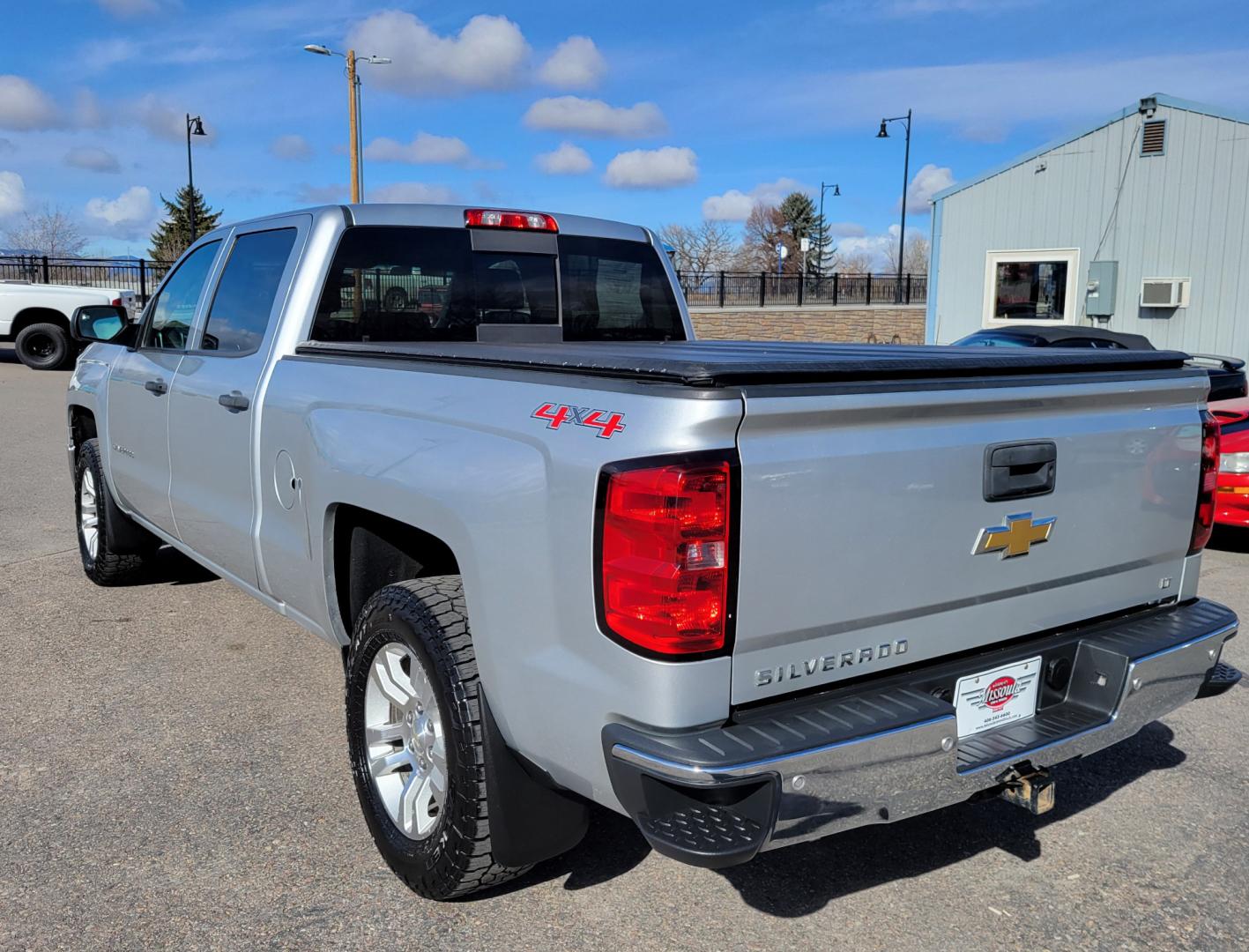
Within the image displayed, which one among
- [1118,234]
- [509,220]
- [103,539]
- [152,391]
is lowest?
[103,539]

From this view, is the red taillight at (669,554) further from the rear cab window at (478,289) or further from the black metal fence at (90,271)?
the black metal fence at (90,271)

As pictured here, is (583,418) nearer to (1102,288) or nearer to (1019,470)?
(1019,470)

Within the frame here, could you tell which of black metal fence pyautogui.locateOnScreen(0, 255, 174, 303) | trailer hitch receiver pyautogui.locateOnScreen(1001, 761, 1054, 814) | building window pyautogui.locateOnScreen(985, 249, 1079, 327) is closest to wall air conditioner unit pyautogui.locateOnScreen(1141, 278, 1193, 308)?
building window pyautogui.locateOnScreen(985, 249, 1079, 327)

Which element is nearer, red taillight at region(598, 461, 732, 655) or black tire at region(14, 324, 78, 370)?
red taillight at region(598, 461, 732, 655)

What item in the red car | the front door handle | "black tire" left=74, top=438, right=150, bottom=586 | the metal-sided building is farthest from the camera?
the metal-sided building

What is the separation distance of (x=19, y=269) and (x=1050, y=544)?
32957 mm

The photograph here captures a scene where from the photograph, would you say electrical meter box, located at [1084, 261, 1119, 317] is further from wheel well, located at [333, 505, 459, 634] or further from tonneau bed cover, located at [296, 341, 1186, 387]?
wheel well, located at [333, 505, 459, 634]

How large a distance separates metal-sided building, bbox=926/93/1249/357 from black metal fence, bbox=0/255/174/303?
21.2 meters

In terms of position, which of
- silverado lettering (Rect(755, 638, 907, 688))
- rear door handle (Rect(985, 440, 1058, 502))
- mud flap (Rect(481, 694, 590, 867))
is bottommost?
mud flap (Rect(481, 694, 590, 867))

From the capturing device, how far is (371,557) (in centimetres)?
347

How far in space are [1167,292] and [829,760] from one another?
16.6 meters

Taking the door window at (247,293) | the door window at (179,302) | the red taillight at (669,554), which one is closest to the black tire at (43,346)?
the door window at (179,302)

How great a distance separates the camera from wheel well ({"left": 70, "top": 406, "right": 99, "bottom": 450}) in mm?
6215

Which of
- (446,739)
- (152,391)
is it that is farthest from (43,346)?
(446,739)
